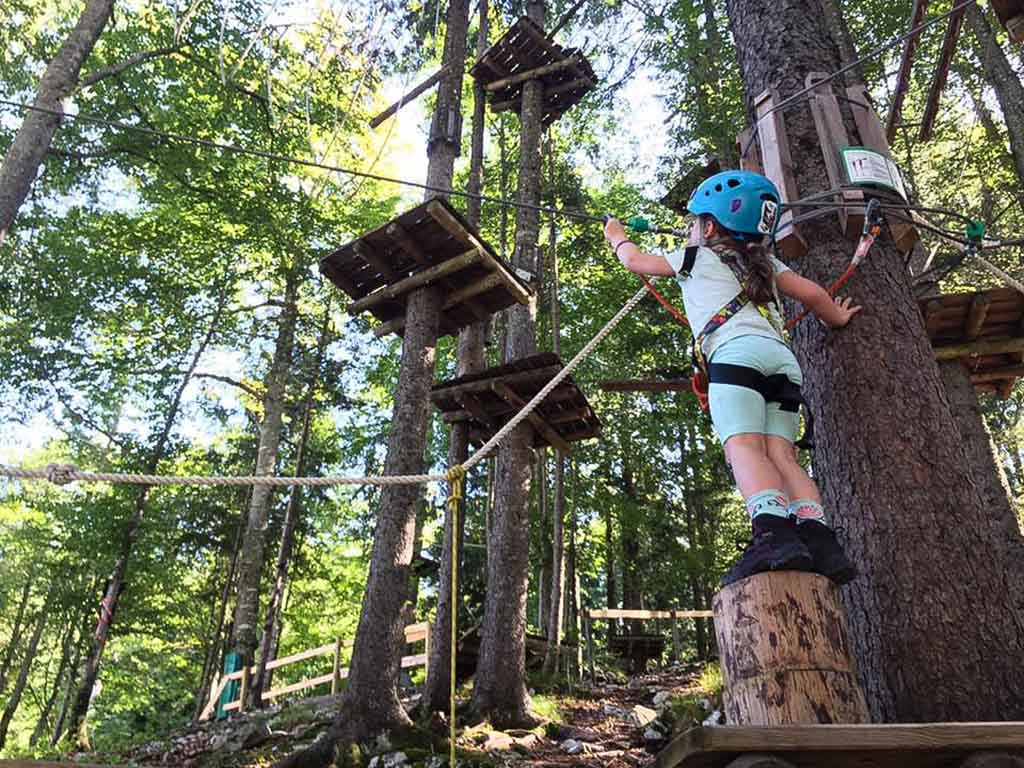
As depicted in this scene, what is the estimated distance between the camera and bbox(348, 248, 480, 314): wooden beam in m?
7.27

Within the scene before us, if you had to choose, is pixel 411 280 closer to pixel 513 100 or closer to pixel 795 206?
pixel 795 206

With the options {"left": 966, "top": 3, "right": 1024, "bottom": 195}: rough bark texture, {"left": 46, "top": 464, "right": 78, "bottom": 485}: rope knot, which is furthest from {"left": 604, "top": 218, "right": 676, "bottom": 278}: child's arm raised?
{"left": 966, "top": 3, "right": 1024, "bottom": 195}: rough bark texture

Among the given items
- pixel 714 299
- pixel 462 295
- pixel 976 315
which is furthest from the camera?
pixel 462 295

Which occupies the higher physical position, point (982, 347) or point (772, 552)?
point (982, 347)

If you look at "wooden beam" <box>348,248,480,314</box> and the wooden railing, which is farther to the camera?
the wooden railing

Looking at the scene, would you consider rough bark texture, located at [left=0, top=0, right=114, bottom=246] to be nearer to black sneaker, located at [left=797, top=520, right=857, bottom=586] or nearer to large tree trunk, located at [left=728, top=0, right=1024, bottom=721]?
Answer: large tree trunk, located at [left=728, top=0, right=1024, bottom=721]

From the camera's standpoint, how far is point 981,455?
7.35 metres

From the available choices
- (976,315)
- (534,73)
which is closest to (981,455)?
(976,315)

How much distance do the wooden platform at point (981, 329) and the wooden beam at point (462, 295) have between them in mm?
4412

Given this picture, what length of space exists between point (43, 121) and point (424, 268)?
5.57m

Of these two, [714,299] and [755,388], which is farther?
[714,299]

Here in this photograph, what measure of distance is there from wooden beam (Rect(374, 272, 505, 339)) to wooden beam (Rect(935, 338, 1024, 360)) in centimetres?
490

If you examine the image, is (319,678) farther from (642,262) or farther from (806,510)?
(806,510)

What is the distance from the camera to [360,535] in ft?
70.1
